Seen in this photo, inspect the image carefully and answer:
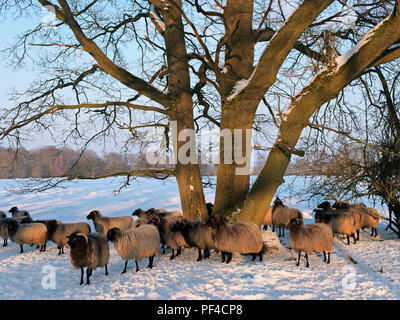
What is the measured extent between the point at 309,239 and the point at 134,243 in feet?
12.2

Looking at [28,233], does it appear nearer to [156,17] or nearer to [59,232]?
[59,232]

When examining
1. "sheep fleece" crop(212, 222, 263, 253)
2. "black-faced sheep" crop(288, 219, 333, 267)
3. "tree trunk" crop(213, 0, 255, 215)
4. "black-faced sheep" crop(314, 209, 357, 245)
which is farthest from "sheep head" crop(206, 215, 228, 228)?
"black-faced sheep" crop(314, 209, 357, 245)

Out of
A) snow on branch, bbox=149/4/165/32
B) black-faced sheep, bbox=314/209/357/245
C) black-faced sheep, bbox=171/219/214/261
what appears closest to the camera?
black-faced sheep, bbox=171/219/214/261

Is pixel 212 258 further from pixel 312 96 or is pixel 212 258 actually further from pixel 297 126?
pixel 312 96

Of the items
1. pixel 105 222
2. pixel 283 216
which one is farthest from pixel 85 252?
pixel 283 216

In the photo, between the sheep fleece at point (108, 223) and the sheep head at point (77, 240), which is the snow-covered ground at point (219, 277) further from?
the sheep fleece at point (108, 223)

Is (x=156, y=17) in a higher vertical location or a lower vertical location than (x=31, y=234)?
higher

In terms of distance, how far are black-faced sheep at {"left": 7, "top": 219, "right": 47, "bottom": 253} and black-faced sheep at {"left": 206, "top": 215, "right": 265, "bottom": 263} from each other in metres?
5.01

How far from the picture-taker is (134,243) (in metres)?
6.39

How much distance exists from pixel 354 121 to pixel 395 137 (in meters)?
2.00

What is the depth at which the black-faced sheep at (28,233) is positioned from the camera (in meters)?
8.45

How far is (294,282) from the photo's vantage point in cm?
516

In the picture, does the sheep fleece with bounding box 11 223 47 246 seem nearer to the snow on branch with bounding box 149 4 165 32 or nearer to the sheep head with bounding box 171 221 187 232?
the sheep head with bounding box 171 221 187 232

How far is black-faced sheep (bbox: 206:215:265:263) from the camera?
6641mm
